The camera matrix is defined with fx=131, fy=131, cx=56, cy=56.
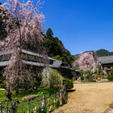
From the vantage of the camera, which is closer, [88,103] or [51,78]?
[88,103]

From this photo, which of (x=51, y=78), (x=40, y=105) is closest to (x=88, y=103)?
(x=40, y=105)

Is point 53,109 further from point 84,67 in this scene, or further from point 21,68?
point 84,67

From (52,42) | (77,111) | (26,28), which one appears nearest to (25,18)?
(26,28)

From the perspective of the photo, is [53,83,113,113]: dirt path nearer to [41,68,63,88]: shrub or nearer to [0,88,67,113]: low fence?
[0,88,67,113]: low fence

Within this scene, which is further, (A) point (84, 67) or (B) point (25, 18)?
(A) point (84, 67)

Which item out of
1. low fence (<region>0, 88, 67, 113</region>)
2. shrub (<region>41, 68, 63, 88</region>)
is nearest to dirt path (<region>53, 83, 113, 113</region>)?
low fence (<region>0, 88, 67, 113</region>)

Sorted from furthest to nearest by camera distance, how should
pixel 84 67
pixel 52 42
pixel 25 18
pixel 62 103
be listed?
pixel 52 42, pixel 84 67, pixel 25 18, pixel 62 103

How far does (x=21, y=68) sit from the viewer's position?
9.56 metres

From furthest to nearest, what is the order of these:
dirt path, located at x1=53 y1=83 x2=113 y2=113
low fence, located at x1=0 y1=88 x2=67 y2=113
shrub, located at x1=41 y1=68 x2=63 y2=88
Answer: shrub, located at x1=41 y1=68 x2=63 y2=88
dirt path, located at x1=53 y1=83 x2=113 y2=113
low fence, located at x1=0 y1=88 x2=67 y2=113

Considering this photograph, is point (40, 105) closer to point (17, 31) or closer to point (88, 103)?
point (88, 103)

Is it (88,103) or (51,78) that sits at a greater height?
(51,78)

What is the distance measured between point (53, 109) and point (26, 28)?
5838 mm

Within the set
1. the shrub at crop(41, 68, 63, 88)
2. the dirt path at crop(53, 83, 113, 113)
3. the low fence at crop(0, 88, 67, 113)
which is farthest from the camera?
the shrub at crop(41, 68, 63, 88)

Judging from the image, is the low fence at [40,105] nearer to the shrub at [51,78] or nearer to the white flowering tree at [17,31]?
the white flowering tree at [17,31]
